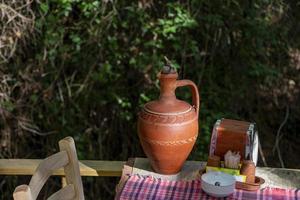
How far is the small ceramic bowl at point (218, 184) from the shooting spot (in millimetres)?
1627

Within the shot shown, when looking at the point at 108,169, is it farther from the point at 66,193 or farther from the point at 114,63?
the point at 114,63

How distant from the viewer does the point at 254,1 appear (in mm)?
3008

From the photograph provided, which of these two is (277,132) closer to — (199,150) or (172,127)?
(199,150)

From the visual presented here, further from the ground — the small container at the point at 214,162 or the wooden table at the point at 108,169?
the small container at the point at 214,162

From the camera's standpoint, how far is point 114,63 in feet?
9.75

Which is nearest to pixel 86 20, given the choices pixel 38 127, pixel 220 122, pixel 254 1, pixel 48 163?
pixel 38 127

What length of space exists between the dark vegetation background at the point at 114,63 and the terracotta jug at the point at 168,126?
117 centimetres

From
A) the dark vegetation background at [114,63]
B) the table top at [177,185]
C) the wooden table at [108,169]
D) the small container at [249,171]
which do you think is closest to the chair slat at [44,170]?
the table top at [177,185]

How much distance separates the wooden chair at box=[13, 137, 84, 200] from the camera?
4.77 feet

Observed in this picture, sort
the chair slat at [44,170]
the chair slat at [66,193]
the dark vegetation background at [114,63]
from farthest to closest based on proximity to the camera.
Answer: the dark vegetation background at [114,63] < the chair slat at [66,193] < the chair slat at [44,170]

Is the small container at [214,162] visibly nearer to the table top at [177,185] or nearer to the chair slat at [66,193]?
the table top at [177,185]

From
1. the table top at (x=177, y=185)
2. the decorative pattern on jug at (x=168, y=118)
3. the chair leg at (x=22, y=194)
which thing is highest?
the decorative pattern on jug at (x=168, y=118)

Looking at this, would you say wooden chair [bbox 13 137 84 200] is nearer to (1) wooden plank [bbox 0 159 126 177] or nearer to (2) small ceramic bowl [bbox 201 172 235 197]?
(1) wooden plank [bbox 0 159 126 177]

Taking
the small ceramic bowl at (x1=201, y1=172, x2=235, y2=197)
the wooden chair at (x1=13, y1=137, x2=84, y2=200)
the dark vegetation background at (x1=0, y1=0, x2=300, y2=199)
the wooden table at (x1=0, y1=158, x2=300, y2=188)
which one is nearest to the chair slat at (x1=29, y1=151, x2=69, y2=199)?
the wooden chair at (x1=13, y1=137, x2=84, y2=200)
